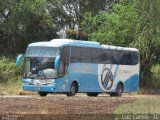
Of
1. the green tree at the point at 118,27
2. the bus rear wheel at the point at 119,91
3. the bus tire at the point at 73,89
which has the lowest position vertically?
the bus rear wheel at the point at 119,91

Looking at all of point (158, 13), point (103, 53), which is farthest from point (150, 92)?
point (158, 13)

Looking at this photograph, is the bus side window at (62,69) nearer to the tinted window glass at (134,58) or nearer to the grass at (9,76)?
the grass at (9,76)

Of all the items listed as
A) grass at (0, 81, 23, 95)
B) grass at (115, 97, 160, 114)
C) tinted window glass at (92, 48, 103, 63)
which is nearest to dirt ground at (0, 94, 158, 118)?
grass at (115, 97, 160, 114)

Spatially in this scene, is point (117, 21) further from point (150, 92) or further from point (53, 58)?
point (53, 58)

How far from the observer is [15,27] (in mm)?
45281

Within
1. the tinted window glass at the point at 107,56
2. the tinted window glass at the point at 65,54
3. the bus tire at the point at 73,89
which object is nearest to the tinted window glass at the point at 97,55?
the tinted window glass at the point at 107,56

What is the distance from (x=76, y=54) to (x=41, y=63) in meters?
2.42

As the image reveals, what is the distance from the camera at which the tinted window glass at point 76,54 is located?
31.7m

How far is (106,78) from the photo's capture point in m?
35.7

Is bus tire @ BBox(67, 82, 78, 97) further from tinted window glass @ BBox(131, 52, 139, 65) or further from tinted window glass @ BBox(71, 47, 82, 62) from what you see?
tinted window glass @ BBox(131, 52, 139, 65)

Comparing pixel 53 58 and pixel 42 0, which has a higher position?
pixel 42 0

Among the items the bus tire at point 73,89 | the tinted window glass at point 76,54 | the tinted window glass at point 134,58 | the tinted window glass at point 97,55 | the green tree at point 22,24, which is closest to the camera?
the bus tire at point 73,89

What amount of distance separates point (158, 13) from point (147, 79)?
1726 centimetres

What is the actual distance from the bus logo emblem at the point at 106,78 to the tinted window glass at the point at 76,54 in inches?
127
